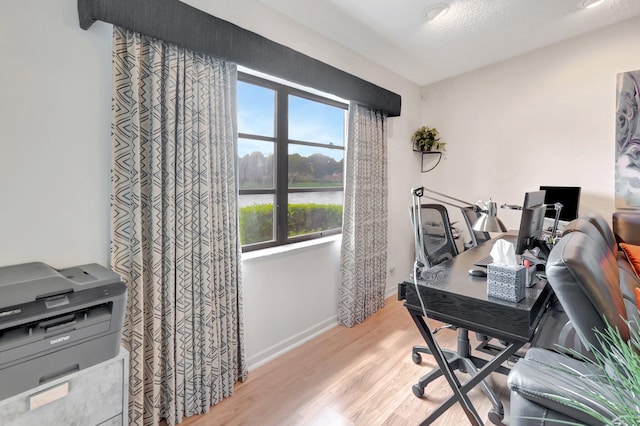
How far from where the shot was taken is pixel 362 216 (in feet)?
9.95

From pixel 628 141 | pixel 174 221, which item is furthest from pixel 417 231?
pixel 628 141

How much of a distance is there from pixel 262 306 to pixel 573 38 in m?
4.06

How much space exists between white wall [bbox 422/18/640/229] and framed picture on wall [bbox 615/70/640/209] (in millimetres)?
59

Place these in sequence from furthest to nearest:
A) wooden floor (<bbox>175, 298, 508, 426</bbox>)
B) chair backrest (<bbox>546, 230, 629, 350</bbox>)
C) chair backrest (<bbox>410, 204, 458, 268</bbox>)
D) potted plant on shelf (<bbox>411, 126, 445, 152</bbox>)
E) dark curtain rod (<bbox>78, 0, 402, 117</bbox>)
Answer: potted plant on shelf (<bbox>411, 126, 445, 152</bbox>) → chair backrest (<bbox>410, 204, 458, 268</bbox>) → wooden floor (<bbox>175, 298, 508, 426</bbox>) → dark curtain rod (<bbox>78, 0, 402, 117</bbox>) → chair backrest (<bbox>546, 230, 629, 350</bbox>)

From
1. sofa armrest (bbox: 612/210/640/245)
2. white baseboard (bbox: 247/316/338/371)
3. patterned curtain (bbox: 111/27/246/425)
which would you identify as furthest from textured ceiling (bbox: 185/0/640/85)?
white baseboard (bbox: 247/316/338/371)

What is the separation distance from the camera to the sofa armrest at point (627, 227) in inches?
111

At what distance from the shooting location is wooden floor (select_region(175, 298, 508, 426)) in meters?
1.82

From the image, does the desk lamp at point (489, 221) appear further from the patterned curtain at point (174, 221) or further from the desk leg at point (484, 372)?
the patterned curtain at point (174, 221)

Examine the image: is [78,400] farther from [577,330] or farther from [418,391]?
[577,330]

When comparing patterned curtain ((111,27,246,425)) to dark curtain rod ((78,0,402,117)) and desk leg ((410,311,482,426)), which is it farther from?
desk leg ((410,311,482,426))

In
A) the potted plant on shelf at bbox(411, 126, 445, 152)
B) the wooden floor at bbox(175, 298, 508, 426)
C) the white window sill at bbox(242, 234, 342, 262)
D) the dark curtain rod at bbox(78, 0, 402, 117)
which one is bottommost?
the wooden floor at bbox(175, 298, 508, 426)

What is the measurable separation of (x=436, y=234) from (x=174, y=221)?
70.0 inches

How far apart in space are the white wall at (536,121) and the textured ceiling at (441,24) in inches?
8.0

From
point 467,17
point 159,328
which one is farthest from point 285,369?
point 467,17
